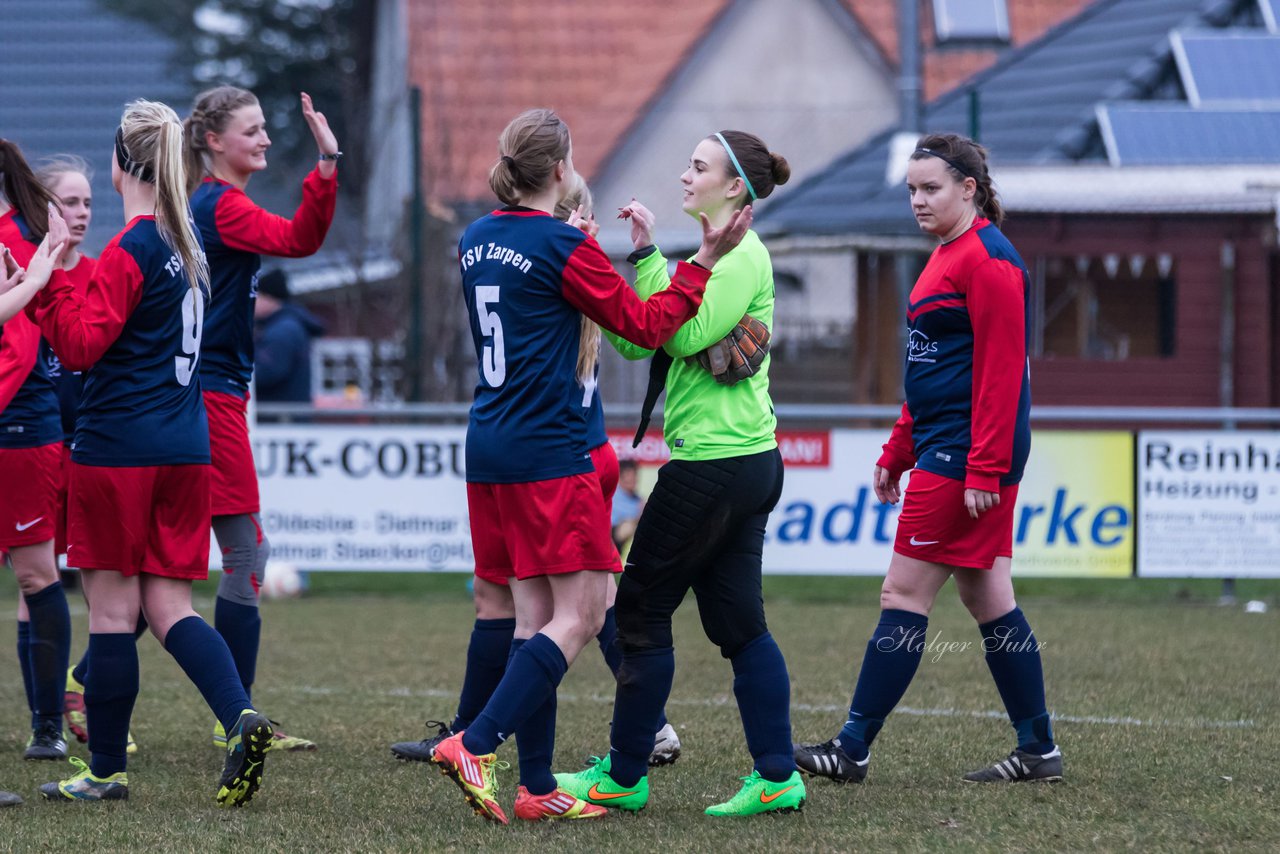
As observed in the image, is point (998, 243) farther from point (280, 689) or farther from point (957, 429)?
point (280, 689)

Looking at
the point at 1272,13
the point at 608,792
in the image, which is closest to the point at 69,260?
the point at 608,792

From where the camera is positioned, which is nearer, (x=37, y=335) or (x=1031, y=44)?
(x=37, y=335)

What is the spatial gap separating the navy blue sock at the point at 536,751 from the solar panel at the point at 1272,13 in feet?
49.6

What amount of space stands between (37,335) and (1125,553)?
766cm

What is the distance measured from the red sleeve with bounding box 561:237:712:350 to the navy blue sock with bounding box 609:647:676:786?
0.90 metres

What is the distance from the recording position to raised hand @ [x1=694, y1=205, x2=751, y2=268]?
14.2 ft

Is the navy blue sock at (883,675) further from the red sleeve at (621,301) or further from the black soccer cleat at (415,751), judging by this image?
the black soccer cleat at (415,751)

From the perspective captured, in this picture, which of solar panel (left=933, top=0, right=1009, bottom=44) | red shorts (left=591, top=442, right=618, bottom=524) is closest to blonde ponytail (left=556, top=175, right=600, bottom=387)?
red shorts (left=591, top=442, right=618, bottom=524)

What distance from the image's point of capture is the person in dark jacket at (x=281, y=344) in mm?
11164

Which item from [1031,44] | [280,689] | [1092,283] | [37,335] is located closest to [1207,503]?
[1092,283]

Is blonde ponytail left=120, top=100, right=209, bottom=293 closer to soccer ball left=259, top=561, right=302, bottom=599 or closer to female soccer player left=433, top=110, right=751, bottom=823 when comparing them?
female soccer player left=433, top=110, right=751, bottom=823

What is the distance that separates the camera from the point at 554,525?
4.32 metres

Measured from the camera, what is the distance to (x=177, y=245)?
4.65 meters

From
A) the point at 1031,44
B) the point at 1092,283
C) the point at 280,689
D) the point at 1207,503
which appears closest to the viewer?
the point at 280,689
